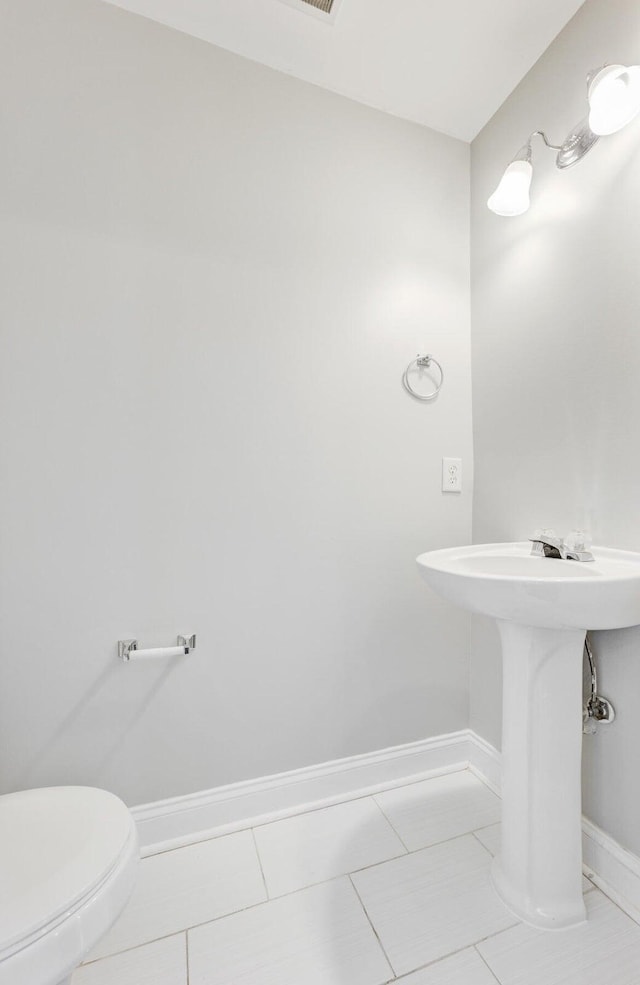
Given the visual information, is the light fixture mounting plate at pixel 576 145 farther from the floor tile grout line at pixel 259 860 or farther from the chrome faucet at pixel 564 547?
the floor tile grout line at pixel 259 860

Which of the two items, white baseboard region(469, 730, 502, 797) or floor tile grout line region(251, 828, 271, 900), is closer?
floor tile grout line region(251, 828, 271, 900)

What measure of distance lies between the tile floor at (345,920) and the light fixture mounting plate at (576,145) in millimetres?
1817

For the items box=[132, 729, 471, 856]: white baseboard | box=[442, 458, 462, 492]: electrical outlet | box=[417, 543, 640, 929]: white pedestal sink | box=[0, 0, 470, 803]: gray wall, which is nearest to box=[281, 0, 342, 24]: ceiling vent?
box=[0, 0, 470, 803]: gray wall

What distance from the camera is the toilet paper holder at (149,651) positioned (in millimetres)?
1068

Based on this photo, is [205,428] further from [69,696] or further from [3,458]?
[69,696]

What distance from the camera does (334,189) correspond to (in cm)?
134

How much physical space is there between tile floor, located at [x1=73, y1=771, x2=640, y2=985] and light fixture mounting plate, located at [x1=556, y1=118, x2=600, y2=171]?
5.96 ft

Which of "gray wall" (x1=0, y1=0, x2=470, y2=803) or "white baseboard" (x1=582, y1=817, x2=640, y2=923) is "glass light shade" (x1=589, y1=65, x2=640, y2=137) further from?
"white baseboard" (x1=582, y1=817, x2=640, y2=923)

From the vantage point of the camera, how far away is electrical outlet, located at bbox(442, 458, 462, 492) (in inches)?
58.1

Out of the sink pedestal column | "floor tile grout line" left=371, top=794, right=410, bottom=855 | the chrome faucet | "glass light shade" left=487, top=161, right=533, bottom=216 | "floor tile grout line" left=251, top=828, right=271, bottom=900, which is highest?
"glass light shade" left=487, top=161, right=533, bottom=216

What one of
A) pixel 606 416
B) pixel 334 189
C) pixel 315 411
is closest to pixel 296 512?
pixel 315 411

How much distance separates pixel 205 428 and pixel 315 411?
0.34 metres

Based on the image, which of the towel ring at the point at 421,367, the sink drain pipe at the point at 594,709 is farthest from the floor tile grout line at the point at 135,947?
the towel ring at the point at 421,367

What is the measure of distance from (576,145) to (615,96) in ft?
0.50
